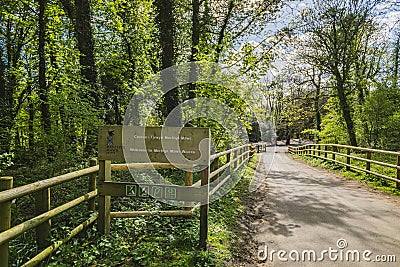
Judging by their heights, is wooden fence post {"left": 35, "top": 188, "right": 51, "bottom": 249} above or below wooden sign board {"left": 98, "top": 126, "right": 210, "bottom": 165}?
below

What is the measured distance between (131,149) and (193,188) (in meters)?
1.06

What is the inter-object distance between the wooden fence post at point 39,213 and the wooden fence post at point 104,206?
976 mm

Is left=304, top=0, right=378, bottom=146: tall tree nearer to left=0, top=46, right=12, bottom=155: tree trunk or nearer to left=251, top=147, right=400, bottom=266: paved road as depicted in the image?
left=251, top=147, right=400, bottom=266: paved road

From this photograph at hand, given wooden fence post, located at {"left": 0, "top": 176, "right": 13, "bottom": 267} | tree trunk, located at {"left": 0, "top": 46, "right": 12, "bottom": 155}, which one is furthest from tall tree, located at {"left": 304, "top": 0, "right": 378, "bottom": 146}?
wooden fence post, located at {"left": 0, "top": 176, "right": 13, "bottom": 267}

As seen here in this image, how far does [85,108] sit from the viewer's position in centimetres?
741

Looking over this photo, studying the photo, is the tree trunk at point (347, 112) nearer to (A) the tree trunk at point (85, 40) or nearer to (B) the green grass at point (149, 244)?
(A) the tree trunk at point (85, 40)

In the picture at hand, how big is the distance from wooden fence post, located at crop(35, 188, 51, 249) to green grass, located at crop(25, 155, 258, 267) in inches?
7.9

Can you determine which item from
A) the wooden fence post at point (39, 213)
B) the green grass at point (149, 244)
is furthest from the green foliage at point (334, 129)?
the wooden fence post at point (39, 213)

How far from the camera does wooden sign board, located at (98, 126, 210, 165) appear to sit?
425cm

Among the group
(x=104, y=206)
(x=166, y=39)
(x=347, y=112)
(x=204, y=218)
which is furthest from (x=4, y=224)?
(x=347, y=112)

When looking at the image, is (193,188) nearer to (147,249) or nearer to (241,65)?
(147,249)

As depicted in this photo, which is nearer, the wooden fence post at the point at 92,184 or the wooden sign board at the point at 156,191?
the wooden sign board at the point at 156,191

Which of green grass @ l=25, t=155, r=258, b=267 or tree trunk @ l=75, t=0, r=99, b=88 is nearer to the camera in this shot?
green grass @ l=25, t=155, r=258, b=267

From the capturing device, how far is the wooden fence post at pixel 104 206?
4488 millimetres
